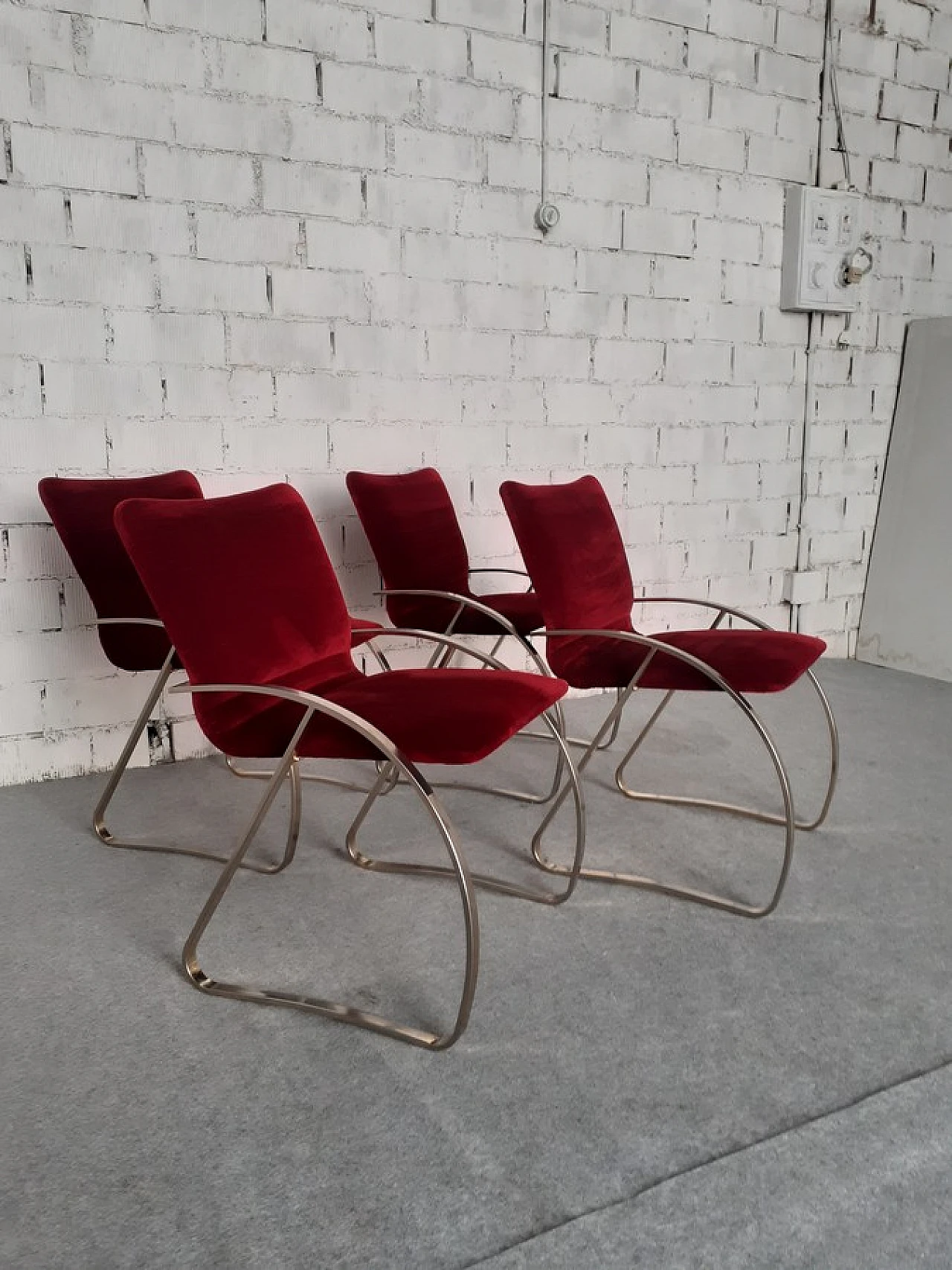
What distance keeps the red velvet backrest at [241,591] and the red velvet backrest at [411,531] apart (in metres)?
0.83

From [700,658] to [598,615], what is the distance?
1.48 feet

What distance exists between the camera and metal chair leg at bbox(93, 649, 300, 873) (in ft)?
8.04

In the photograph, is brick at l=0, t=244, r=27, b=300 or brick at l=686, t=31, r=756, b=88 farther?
brick at l=686, t=31, r=756, b=88

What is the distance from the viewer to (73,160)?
9.80 feet

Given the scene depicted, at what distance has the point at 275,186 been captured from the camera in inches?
129

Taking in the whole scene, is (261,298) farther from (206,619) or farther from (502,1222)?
(502,1222)

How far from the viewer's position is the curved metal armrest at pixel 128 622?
8.55 feet

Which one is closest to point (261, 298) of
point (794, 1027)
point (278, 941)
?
point (278, 941)

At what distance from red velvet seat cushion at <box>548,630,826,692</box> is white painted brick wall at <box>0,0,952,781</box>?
1.15 m

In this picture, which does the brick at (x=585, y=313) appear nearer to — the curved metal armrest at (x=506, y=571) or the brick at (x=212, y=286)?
the curved metal armrest at (x=506, y=571)

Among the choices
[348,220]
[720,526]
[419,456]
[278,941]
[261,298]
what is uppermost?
[348,220]

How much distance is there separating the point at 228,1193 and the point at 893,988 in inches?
47.2

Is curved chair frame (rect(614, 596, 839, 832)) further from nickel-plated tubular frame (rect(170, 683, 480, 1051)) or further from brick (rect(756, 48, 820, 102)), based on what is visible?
brick (rect(756, 48, 820, 102))

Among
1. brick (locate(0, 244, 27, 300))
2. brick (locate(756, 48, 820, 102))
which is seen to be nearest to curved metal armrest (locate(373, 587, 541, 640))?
brick (locate(0, 244, 27, 300))
